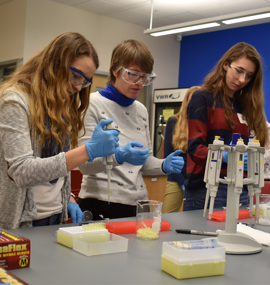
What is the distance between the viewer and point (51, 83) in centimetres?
133

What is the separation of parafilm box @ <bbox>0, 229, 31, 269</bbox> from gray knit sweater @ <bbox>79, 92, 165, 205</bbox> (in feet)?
2.28

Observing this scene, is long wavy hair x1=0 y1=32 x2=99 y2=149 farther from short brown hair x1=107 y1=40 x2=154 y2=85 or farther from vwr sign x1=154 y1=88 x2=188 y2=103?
vwr sign x1=154 y1=88 x2=188 y2=103

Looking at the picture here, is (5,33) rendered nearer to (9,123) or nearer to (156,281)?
(9,123)

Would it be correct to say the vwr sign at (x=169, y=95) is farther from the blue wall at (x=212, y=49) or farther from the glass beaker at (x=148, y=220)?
the glass beaker at (x=148, y=220)

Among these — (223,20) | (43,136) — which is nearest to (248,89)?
(43,136)

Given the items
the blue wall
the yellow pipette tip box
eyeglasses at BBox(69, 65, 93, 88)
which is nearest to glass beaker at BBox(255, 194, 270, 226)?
the yellow pipette tip box

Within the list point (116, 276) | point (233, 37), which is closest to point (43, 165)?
point (116, 276)

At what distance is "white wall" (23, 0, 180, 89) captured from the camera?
4859 mm

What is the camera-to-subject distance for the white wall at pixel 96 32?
4859mm

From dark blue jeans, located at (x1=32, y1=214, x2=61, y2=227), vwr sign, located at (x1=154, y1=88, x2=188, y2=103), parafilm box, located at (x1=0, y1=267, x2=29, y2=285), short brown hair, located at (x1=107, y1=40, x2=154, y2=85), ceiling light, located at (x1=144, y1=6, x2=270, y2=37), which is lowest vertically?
dark blue jeans, located at (x1=32, y1=214, x2=61, y2=227)

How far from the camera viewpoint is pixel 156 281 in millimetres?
844

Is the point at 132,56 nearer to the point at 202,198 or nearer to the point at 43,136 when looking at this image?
the point at 43,136

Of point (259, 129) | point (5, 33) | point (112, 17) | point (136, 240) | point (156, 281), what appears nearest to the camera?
point (156, 281)

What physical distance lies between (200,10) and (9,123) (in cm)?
456
